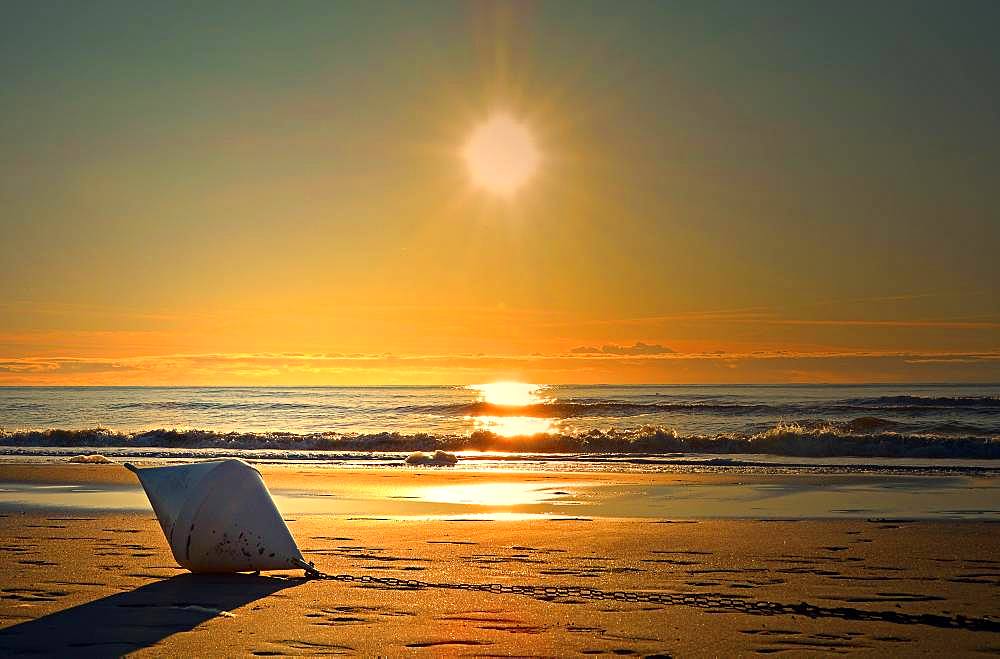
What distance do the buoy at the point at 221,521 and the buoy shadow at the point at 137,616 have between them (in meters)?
0.16

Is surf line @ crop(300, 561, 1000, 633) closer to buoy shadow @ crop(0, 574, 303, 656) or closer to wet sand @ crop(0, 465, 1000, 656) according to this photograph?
wet sand @ crop(0, 465, 1000, 656)

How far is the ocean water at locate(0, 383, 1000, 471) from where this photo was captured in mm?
29969

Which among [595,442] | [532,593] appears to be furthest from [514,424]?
[532,593]

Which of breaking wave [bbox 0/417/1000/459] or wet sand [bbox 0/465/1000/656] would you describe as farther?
breaking wave [bbox 0/417/1000/459]

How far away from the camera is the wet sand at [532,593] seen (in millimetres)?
6254

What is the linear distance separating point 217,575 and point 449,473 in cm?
1420

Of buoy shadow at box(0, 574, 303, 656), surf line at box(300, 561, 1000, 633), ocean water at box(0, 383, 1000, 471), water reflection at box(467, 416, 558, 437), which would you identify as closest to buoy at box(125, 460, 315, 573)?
buoy shadow at box(0, 574, 303, 656)

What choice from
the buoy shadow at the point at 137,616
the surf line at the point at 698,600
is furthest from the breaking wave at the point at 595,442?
the buoy shadow at the point at 137,616

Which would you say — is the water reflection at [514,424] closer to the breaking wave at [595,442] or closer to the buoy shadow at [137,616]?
the breaking wave at [595,442]

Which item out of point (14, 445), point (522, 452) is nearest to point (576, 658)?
point (522, 452)

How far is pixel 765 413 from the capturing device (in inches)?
2050

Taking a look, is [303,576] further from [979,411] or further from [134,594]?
[979,411]

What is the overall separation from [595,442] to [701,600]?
25970 mm

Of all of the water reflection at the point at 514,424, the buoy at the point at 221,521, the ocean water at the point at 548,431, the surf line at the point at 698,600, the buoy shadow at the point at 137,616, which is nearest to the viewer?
the buoy shadow at the point at 137,616
